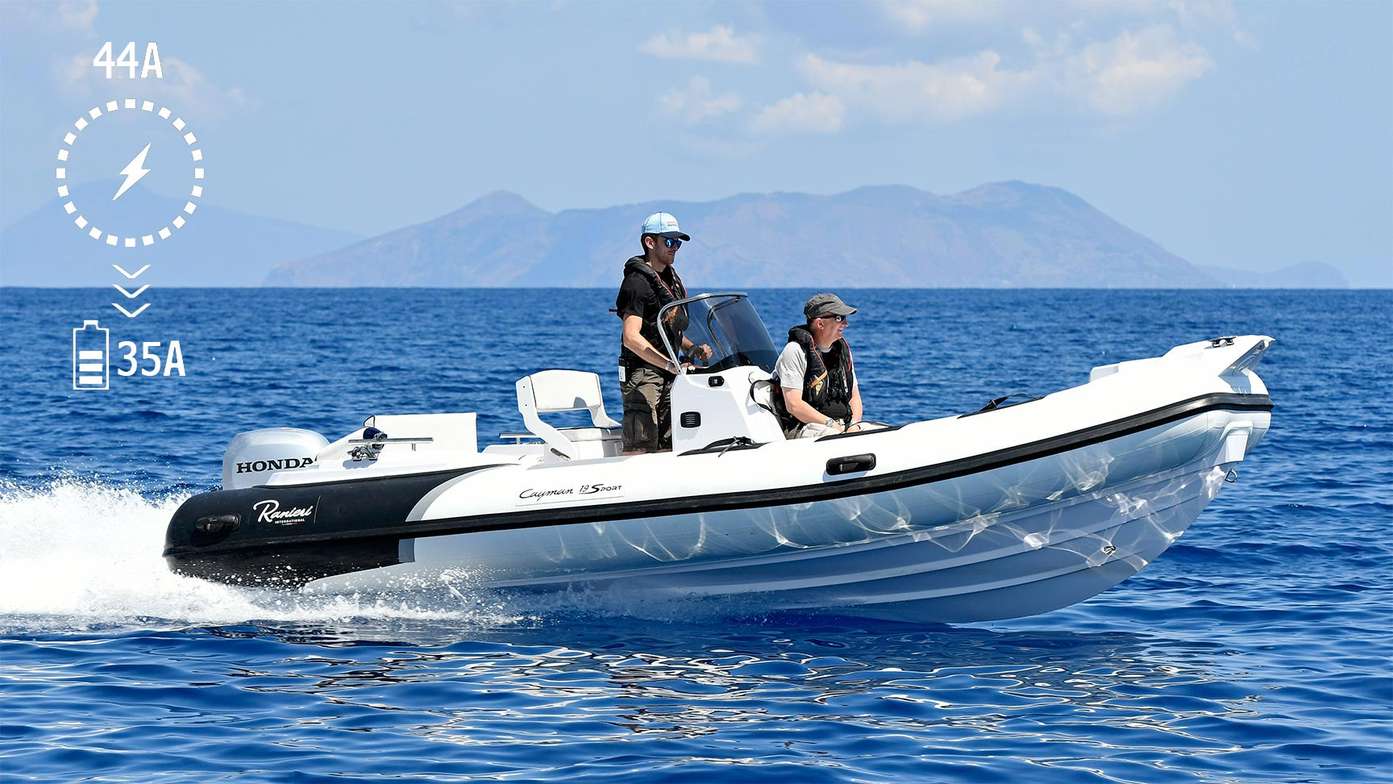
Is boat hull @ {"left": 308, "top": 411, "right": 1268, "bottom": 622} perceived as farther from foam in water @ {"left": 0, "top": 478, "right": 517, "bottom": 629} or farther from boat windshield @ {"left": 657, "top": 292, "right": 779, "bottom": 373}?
boat windshield @ {"left": 657, "top": 292, "right": 779, "bottom": 373}

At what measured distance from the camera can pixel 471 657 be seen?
7.82 metres

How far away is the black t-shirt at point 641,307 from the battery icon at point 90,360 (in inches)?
724

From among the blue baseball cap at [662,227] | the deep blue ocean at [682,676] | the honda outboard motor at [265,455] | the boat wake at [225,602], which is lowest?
the deep blue ocean at [682,676]

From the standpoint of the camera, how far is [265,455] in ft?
30.5

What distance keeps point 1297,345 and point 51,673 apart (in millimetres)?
38221

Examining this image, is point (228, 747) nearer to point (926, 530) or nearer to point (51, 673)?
point (51, 673)

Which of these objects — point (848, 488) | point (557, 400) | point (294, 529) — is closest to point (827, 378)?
point (848, 488)

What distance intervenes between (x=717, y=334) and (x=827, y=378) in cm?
73

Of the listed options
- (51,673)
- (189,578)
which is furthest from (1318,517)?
(51,673)

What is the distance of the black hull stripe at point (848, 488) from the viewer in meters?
7.77

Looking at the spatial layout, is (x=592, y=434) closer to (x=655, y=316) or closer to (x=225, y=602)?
(x=655, y=316)

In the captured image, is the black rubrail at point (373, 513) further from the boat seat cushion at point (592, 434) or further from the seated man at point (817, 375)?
the boat seat cushion at point (592, 434)

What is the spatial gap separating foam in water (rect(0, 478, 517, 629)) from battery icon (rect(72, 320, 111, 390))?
637 inches

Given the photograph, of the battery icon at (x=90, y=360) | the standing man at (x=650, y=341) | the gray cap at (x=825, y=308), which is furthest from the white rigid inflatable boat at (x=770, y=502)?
the battery icon at (x=90, y=360)
